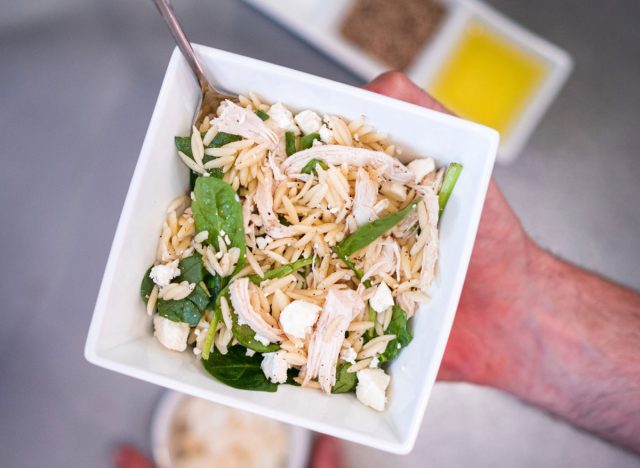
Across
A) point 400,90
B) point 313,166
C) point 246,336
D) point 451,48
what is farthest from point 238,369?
point 451,48

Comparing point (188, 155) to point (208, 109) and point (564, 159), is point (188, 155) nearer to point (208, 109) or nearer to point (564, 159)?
point (208, 109)

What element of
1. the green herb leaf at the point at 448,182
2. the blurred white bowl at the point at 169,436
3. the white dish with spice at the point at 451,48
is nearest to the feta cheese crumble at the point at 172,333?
the green herb leaf at the point at 448,182

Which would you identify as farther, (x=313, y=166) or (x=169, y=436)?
(x=169, y=436)

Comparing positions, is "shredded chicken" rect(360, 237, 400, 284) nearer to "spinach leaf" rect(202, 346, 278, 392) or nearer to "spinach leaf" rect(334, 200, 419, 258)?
"spinach leaf" rect(334, 200, 419, 258)

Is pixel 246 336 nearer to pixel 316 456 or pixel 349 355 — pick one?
pixel 349 355

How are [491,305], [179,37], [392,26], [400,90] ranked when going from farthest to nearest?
[392,26], [491,305], [400,90], [179,37]

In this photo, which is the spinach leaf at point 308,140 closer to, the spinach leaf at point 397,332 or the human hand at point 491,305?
the spinach leaf at point 397,332

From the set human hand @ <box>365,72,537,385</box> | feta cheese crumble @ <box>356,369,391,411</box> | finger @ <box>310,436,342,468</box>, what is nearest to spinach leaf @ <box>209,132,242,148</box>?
feta cheese crumble @ <box>356,369,391,411</box>
